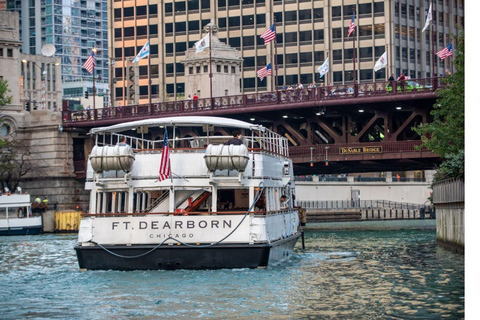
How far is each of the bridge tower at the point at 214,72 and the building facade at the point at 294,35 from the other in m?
25.2

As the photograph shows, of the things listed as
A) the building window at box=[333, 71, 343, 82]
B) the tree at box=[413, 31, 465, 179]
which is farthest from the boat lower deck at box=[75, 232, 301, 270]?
the building window at box=[333, 71, 343, 82]

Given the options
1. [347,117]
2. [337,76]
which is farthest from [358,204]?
[347,117]

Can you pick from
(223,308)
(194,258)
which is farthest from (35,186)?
(223,308)

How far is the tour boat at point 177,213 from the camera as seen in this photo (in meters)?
33.2

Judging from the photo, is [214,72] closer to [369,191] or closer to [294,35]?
[369,191]

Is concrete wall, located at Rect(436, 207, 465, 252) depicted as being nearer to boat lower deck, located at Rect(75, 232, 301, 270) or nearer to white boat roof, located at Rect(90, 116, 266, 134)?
white boat roof, located at Rect(90, 116, 266, 134)

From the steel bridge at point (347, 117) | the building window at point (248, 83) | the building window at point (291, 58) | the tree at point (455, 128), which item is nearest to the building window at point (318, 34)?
the building window at point (291, 58)

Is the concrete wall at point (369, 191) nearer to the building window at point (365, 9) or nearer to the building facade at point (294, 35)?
Answer: the building facade at point (294, 35)

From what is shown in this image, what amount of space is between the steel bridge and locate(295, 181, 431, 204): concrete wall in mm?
42936

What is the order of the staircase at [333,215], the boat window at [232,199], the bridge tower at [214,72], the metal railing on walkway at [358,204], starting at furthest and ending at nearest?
the metal railing on walkway at [358,204], the staircase at [333,215], the bridge tower at [214,72], the boat window at [232,199]

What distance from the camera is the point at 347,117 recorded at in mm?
72000

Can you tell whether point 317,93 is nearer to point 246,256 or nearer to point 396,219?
point 246,256

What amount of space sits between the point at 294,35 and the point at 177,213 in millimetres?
110776
